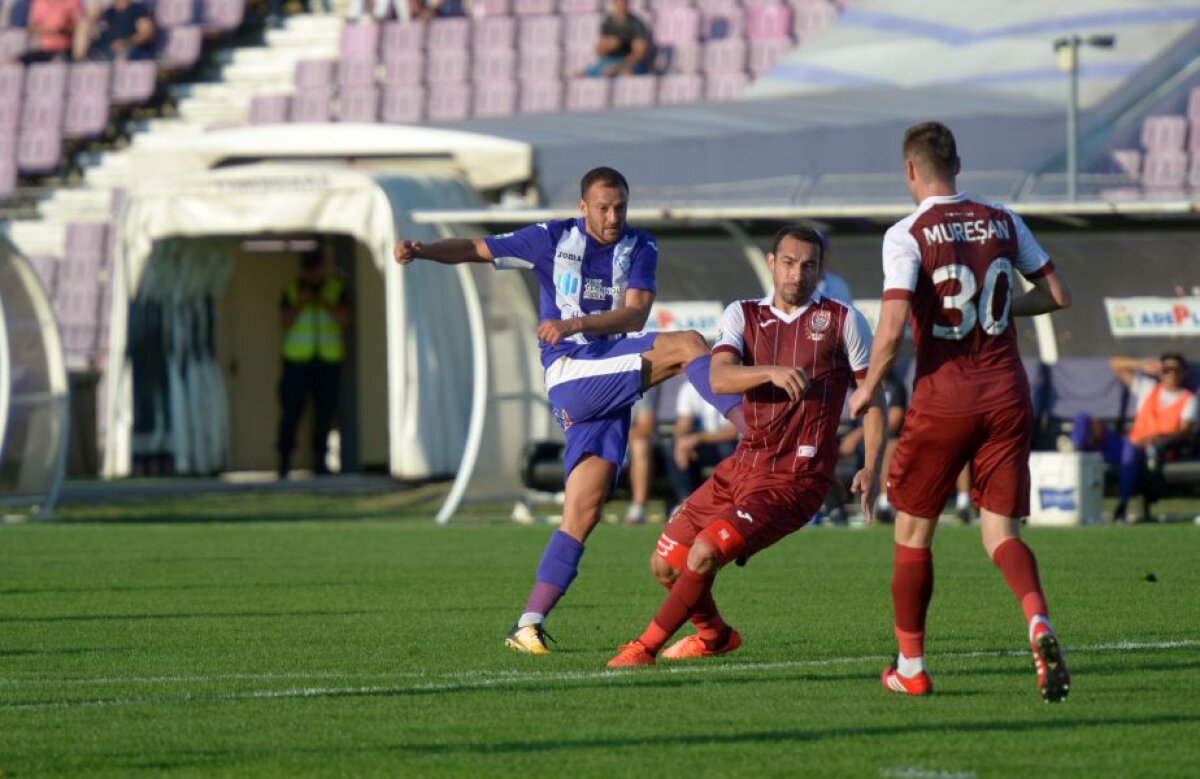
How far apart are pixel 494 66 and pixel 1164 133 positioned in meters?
9.29

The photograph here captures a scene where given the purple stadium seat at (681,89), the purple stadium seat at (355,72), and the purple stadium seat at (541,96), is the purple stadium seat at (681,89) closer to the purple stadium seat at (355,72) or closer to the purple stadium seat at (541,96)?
the purple stadium seat at (541,96)

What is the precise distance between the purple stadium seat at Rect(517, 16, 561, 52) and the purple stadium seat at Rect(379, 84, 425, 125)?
1.46 meters

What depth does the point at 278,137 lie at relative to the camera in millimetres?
24016

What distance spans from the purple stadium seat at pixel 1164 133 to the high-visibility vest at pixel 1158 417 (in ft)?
21.0

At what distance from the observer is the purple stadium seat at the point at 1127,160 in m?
24.5

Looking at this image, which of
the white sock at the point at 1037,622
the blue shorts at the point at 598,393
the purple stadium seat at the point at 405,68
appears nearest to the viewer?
the white sock at the point at 1037,622

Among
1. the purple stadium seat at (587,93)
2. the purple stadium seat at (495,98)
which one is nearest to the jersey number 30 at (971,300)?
the purple stadium seat at (587,93)

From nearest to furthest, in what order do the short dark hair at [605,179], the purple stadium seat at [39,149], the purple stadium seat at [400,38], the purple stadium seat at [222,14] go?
the short dark hair at [605,179], the purple stadium seat at [400,38], the purple stadium seat at [39,149], the purple stadium seat at [222,14]

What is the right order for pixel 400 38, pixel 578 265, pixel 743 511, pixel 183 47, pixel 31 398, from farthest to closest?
1. pixel 183 47
2. pixel 400 38
3. pixel 31 398
4. pixel 578 265
5. pixel 743 511

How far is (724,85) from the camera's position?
2875 centimetres

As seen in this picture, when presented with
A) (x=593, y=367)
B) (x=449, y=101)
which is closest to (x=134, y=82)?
(x=449, y=101)

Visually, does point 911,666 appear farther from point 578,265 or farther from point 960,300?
point 578,265

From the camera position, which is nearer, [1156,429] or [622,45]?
[1156,429]

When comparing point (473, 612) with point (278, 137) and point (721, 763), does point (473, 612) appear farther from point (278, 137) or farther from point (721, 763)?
point (278, 137)
